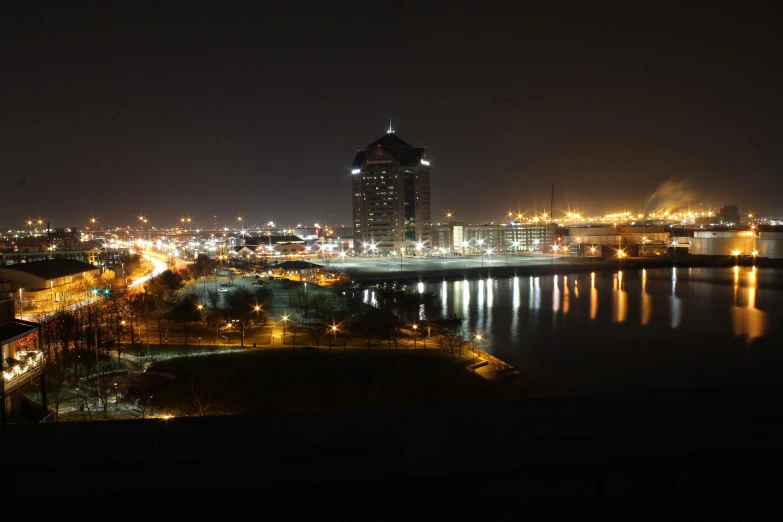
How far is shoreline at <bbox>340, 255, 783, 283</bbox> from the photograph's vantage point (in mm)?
13148

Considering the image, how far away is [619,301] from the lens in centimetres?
939

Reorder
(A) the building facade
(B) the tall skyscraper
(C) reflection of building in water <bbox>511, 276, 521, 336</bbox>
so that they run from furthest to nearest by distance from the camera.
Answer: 1. (A) the building facade
2. (B) the tall skyscraper
3. (C) reflection of building in water <bbox>511, 276, 521, 336</bbox>

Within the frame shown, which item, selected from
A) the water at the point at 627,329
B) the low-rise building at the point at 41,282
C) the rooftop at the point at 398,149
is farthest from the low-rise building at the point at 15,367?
the rooftop at the point at 398,149

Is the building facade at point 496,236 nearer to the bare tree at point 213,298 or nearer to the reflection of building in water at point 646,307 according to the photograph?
the reflection of building in water at point 646,307

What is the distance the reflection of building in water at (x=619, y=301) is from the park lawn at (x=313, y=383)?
448 cm

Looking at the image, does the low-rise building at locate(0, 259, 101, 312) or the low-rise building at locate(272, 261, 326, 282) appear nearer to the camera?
the low-rise building at locate(0, 259, 101, 312)

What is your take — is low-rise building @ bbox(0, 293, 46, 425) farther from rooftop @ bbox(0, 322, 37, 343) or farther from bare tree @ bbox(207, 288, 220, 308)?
bare tree @ bbox(207, 288, 220, 308)

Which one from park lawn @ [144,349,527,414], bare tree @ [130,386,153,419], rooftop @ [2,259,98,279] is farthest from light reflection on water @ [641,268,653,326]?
rooftop @ [2,259,98,279]

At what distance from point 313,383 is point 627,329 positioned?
492cm

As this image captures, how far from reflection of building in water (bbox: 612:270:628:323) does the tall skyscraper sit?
434 inches

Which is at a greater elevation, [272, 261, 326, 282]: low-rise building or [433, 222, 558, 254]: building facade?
[433, 222, 558, 254]: building facade

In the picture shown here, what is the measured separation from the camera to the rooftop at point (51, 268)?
700 cm

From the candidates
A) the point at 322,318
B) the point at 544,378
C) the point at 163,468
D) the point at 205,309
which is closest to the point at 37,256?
the point at 205,309

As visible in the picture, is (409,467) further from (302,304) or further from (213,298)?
(213,298)
